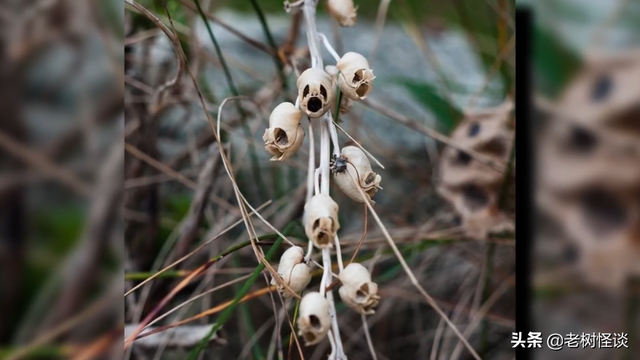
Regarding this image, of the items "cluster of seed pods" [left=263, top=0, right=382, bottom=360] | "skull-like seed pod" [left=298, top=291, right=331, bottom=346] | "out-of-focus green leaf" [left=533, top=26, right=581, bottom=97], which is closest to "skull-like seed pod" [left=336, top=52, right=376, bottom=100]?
"cluster of seed pods" [left=263, top=0, right=382, bottom=360]

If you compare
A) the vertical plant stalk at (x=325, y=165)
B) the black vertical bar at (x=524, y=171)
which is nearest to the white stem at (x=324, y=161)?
the vertical plant stalk at (x=325, y=165)

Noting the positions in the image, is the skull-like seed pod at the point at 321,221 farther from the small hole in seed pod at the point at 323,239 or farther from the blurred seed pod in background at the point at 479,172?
the blurred seed pod in background at the point at 479,172

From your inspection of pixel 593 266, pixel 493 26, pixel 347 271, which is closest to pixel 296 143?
pixel 347 271

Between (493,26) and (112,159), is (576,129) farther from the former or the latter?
(112,159)

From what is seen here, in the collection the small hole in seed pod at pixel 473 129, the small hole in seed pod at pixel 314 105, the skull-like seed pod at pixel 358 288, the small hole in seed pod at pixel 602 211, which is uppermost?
the small hole in seed pod at pixel 473 129

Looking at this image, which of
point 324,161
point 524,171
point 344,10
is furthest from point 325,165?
point 524,171

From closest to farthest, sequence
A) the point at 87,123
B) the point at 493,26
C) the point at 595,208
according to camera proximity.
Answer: the point at 87,123 < the point at 595,208 < the point at 493,26
